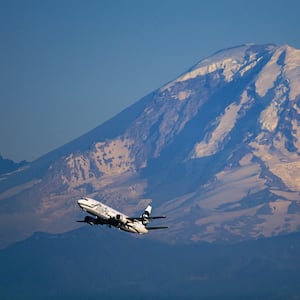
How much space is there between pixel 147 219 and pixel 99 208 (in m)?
8.96

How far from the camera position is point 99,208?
200 m

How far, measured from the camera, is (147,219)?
655 ft
